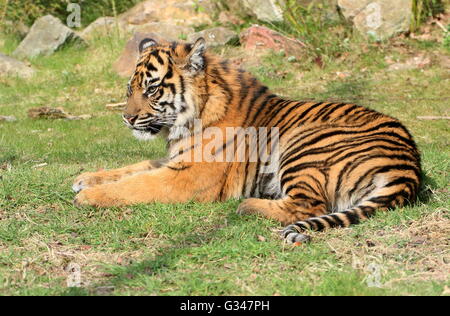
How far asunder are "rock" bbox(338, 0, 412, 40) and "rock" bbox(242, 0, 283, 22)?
1.55 meters

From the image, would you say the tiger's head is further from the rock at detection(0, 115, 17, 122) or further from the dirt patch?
the rock at detection(0, 115, 17, 122)

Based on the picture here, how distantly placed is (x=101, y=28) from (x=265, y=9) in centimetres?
352

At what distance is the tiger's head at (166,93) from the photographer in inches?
217

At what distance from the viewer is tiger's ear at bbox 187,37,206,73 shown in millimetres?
5484

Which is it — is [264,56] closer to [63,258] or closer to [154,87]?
[154,87]

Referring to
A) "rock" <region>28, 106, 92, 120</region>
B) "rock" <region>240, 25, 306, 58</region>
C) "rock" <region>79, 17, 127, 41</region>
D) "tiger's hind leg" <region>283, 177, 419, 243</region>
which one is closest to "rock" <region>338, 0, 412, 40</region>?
"rock" <region>240, 25, 306, 58</region>

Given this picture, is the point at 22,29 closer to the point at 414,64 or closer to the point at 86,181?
the point at 414,64

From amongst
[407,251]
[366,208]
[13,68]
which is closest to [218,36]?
[13,68]

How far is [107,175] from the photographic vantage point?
575cm

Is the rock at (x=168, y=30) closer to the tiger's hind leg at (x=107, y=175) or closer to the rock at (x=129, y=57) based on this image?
the rock at (x=129, y=57)

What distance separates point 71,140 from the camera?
851 cm

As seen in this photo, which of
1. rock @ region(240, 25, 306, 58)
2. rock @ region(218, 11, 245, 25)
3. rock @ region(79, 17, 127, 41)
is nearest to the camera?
rock @ region(240, 25, 306, 58)

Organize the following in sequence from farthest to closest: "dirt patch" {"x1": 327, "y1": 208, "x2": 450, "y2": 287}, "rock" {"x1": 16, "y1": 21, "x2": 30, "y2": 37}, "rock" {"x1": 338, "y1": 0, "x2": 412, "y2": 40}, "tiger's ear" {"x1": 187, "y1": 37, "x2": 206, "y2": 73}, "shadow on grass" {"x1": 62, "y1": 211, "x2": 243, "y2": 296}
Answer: "rock" {"x1": 16, "y1": 21, "x2": 30, "y2": 37} → "rock" {"x1": 338, "y1": 0, "x2": 412, "y2": 40} → "tiger's ear" {"x1": 187, "y1": 37, "x2": 206, "y2": 73} → "dirt patch" {"x1": 327, "y1": 208, "x2": 450, "y2": 287} → "shadow on grass" {"x1": 62, "y1": 211, "x2": 243, "y2": 296}

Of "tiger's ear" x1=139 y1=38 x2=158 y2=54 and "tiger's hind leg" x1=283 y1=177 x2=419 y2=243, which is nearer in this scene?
"tiger's hind leg" x1=283 y1=177 x2=419 y2=243
